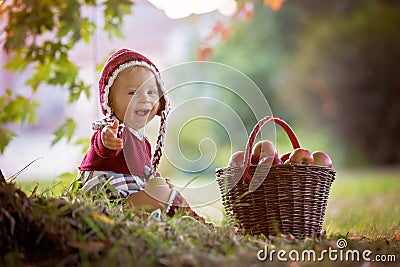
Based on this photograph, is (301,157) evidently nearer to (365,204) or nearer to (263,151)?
(263,151)

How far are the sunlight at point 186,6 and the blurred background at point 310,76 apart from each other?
2.49 m

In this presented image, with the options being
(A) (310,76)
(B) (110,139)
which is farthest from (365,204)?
(A) (310,76)

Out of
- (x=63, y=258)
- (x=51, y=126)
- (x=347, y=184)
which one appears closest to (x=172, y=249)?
(x=63, y=258)

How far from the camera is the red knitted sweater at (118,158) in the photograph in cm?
257

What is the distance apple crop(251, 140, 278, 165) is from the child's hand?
0.58 m

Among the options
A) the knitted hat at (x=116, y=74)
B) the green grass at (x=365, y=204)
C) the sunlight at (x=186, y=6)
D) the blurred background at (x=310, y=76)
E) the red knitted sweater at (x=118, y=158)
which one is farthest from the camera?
the blurred background at (x=310, y=76)

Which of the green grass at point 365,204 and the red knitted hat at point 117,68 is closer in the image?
the red knitted hat at point 117,68

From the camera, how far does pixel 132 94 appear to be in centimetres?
272

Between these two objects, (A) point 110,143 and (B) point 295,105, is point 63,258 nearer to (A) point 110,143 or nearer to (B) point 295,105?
(A) point 110,143

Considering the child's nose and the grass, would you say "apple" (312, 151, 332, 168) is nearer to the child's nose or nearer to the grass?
the grass

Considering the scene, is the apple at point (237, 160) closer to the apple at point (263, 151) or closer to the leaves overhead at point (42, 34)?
the apple at point (263, 151)

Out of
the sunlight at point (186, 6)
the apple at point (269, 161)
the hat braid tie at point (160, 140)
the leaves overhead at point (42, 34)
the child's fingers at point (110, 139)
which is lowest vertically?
the apple at point (269, 161)

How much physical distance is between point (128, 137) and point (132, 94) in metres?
0.21

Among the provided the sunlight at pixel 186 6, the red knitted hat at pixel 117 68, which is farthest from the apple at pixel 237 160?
the sunlight at pixel 186 6
